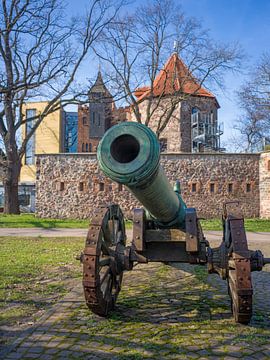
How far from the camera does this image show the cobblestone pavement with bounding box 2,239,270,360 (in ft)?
10.5

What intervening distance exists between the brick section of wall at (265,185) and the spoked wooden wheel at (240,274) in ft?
56.0

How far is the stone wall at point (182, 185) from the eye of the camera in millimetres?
20359

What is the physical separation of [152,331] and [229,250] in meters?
1.11

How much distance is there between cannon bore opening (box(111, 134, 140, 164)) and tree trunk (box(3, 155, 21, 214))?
19788 millimetres

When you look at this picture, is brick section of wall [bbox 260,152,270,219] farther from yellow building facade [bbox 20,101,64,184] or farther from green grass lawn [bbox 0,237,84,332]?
yellow building facade [bbox 20,101,64,184]

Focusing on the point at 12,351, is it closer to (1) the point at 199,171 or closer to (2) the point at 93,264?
(2) the point at 93,264

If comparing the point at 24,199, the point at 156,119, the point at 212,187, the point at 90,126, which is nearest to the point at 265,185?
the point at 212,187

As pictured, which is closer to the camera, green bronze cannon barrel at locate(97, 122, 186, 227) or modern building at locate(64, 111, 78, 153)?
green bronze cannon barrel at locate(97, 122, 186, 227)

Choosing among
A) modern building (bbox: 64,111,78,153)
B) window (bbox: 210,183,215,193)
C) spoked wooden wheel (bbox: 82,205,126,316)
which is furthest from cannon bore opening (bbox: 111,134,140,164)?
modern building (bbox: 64,111,78,153)

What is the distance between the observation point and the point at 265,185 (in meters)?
20.1

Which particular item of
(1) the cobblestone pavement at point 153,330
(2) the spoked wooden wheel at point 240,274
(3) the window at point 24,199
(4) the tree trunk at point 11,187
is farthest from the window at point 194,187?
(3) the window at point 24,199

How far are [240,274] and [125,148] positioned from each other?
5.04 feet

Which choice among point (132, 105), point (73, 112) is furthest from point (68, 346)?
point (73, 112)

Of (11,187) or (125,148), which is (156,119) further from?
(125,148)
